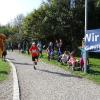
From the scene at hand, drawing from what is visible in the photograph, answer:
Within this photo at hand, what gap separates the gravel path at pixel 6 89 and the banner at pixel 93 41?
5.26 m

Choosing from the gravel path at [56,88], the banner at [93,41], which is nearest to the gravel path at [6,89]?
the gravel path at [56,88]

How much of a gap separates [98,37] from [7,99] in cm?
916

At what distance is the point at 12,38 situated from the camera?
87250 millimetres

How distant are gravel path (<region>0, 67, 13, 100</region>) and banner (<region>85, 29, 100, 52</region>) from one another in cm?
526

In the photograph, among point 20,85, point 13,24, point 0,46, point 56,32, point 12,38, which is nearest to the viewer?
point 20,85

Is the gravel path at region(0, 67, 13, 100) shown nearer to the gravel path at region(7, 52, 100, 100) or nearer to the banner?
the gravel path at region(7, 52, 100, 100)

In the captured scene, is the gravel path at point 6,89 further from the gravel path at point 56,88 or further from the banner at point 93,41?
the banner at point 93,41

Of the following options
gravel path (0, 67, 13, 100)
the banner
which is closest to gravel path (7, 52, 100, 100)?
gravel path (0, 67, 13, 100)

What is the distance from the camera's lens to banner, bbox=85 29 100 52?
20766mm

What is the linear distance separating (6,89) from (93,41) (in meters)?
7.56

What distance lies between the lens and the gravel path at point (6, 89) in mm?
13085

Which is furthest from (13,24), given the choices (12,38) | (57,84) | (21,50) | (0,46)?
(57,84)

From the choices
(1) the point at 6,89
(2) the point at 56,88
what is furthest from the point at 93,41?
(1) the point at 6,89

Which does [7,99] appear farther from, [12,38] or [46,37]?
[12,38]
